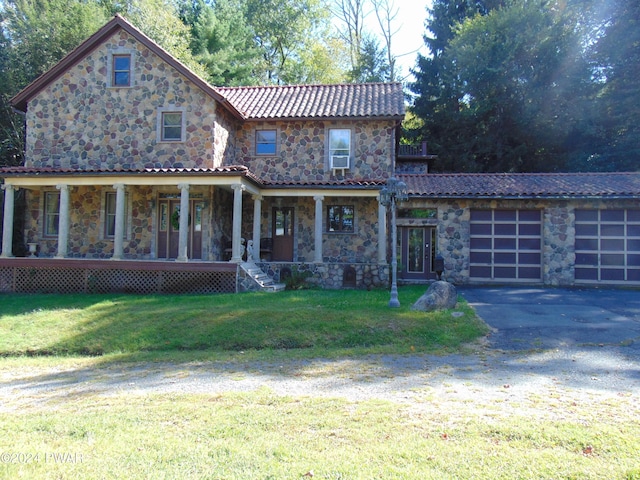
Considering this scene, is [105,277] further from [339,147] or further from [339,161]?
[339,147]

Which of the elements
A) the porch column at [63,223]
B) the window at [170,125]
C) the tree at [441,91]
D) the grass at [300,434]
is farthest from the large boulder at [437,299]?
the tree at [441,91]

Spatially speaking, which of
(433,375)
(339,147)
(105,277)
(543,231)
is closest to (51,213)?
(105,277)

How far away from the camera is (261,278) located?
1451cm

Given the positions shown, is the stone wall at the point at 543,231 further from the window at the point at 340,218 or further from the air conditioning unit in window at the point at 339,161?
the air conditioning unit in window at the point at 339,161

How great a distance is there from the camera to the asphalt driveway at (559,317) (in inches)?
332

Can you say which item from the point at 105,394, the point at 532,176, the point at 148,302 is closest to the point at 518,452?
the point at 105,394

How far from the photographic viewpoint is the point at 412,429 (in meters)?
4.44

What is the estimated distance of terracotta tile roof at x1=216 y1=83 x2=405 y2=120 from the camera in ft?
56.9

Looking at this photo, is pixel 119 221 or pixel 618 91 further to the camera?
pixel 618 91

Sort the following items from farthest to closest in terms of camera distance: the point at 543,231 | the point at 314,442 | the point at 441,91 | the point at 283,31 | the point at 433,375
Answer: the point at 283,31 < the point at 441,91 < the point at 543,231 < the point at 433,375 < the point at 314,442

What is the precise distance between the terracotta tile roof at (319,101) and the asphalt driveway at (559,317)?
787 cm

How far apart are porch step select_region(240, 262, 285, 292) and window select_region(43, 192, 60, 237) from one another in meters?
7.75

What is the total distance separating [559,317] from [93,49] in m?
17.1

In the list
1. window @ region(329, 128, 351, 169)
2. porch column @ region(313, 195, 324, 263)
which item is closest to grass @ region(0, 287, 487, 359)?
porch column @ region(313, 195, 324, 263)
